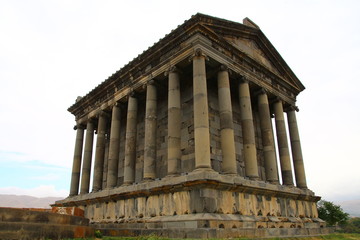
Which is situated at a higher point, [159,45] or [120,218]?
[159,45]

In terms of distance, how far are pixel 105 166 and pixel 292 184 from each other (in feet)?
48.7

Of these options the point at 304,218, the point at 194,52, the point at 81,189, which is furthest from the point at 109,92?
the point at 304,218

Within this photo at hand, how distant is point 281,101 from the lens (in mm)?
20844

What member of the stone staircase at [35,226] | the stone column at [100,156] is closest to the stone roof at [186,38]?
the stone column at [100,156]

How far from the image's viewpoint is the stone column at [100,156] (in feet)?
69.8

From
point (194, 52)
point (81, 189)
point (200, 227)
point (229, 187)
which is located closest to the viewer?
point (200, 227)

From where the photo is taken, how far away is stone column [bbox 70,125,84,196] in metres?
23.5

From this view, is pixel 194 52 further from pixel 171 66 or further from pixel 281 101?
pixel 281 101

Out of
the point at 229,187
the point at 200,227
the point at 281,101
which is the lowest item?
the point at 200,227

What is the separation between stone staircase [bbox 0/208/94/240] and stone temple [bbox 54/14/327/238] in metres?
3.27

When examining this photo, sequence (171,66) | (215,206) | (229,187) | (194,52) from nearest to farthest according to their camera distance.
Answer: (215,206), (229,187), (194,52), (171,66)

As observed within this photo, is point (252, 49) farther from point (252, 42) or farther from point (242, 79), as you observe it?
point (242, 79)

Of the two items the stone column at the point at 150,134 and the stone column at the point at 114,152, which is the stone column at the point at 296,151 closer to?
the stone column at the point at 150,134

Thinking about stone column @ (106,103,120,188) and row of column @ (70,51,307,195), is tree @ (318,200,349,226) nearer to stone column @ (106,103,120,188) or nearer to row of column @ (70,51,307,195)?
row of column @ (70,51,307,195)
